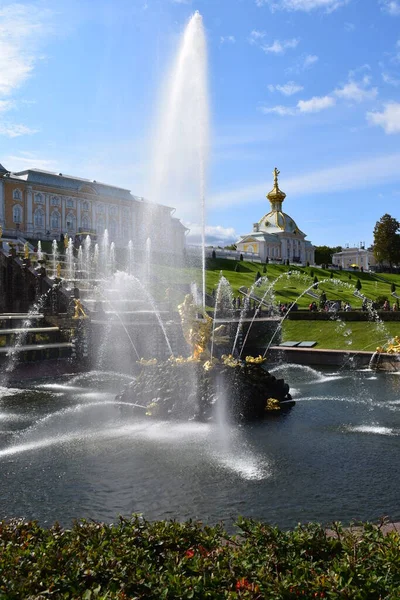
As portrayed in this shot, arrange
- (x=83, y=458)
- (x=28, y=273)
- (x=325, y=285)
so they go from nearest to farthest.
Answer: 1. (x=83, y=458)
2. (x=28, y=273)
3. (x=325, y=285)

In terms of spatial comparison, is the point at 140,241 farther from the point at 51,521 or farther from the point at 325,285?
the point at 51,521

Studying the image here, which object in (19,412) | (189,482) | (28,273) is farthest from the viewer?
(28,273)

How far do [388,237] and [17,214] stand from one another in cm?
5754

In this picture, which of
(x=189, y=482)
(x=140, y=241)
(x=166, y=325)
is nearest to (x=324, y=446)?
(x=189, y=482)

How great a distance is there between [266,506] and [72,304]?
19.2m

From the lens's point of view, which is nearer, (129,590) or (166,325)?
(129,590)

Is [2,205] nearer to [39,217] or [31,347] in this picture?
[39,217]

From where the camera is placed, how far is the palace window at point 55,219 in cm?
7475

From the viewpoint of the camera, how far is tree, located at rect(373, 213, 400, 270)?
88.2 m

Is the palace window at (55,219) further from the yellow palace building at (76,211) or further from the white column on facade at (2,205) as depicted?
the white column on facade at (2,205)

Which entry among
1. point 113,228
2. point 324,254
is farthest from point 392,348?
point 324,254

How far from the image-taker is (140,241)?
84.6 m

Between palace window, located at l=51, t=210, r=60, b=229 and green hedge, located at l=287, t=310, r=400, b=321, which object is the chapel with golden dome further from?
green hedge, located at l=287, t=310, r=400, b=321

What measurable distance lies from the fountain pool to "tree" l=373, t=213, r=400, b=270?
7872cm
